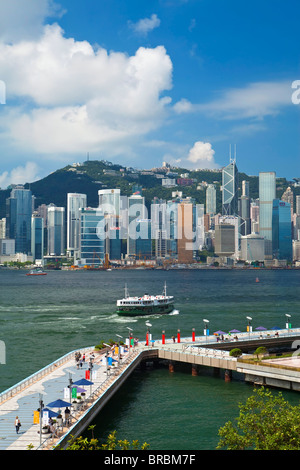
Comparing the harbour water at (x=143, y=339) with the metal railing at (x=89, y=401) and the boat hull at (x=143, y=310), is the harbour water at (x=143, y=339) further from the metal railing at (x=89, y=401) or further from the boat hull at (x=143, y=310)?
the boat hull at (x=143, y=310)

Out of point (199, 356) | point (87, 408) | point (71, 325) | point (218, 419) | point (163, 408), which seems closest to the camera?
point (87, 408)

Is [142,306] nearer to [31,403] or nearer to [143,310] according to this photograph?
[143,310]

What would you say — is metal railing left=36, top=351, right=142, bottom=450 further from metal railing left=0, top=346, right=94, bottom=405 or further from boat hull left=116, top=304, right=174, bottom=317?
boat hull left=116, top=304, right=174, bottom=317

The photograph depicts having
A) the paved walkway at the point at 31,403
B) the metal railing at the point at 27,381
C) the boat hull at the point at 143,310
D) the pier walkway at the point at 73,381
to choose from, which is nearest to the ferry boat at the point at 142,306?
the boat hull at the point at 143,310

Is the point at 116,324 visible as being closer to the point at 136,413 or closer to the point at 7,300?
the point at 136,413

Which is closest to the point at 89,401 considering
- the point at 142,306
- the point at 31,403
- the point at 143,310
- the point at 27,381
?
the point at 31,403
